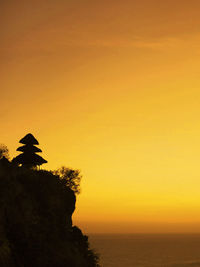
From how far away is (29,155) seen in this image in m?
49.0

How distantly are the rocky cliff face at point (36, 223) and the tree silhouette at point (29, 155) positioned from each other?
6263mm

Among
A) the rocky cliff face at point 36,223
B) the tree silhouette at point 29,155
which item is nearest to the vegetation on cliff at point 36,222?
the rocky cliff face at point 36,223

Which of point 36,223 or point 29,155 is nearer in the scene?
point 36,223

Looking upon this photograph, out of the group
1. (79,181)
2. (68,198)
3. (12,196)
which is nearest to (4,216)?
(12,196)

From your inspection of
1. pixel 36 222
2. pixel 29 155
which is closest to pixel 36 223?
pixel 36 222

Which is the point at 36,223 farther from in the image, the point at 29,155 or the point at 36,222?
the point at 29,155

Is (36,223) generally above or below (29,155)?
below

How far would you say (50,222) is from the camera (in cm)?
3778

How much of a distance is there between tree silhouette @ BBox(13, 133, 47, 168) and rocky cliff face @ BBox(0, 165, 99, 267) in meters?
6.26

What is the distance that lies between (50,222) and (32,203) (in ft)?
10.0

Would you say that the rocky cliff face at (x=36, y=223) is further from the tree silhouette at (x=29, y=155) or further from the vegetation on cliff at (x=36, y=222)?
the tree silhouette at (x=29, y=155)

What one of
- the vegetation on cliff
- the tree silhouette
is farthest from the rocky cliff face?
the tree silhouette

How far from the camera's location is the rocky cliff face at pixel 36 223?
30062 mm

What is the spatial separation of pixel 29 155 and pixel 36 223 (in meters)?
17.3
